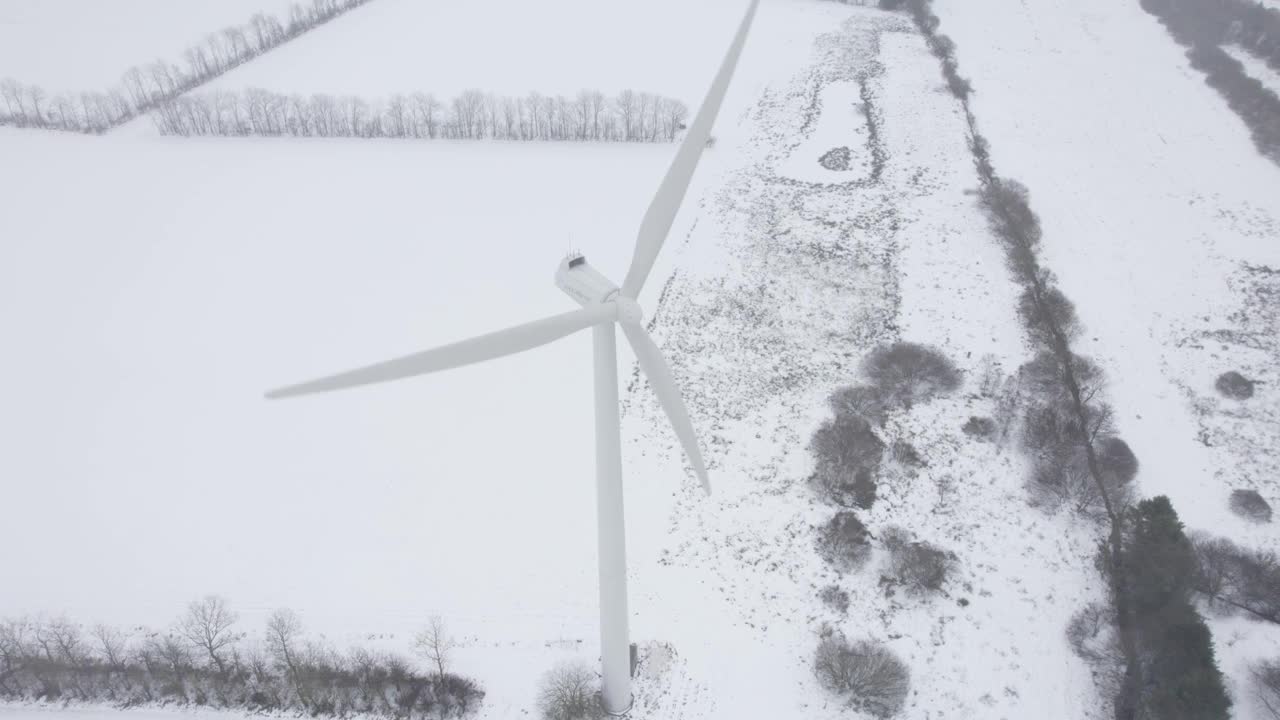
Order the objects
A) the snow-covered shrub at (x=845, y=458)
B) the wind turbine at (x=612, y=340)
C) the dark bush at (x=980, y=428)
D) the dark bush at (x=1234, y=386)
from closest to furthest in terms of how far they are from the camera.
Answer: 1. the wind turbine at (x=612, y=340)
2. the snow-covered shrub at (x=845, y=458)
3. the dark bush at (x=980, y=428)
4. the dark bush at (x=1234, y=386)

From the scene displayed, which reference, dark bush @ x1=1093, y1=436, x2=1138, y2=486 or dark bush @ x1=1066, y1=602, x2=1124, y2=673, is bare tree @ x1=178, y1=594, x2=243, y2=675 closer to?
dark bush @ x1=1066, y1=602, x2=1124, y2=673

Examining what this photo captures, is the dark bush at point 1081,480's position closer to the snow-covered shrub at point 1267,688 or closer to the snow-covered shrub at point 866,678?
the snow-covered shrub at point 1267,688

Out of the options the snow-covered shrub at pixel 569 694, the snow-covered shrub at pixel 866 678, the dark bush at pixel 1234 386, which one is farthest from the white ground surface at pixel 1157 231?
the snow-covered shrub at pixel 569 694

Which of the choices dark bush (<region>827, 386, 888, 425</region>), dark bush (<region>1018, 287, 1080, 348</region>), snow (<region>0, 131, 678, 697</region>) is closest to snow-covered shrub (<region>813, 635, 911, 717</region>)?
snow (<region>0, 131, 678, 697</region>)

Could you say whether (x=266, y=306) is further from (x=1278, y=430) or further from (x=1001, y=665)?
(x=1278, y=430)

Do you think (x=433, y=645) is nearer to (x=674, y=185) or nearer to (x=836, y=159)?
(x=674, y=185)

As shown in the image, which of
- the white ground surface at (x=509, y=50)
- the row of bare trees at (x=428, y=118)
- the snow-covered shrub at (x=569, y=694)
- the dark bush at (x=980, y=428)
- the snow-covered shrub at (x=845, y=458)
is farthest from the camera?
the white ground surface at (x=509, y=50)

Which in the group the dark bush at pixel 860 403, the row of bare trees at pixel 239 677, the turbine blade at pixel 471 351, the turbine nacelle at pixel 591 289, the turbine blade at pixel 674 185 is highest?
the turbine blade at pixel 674 185
